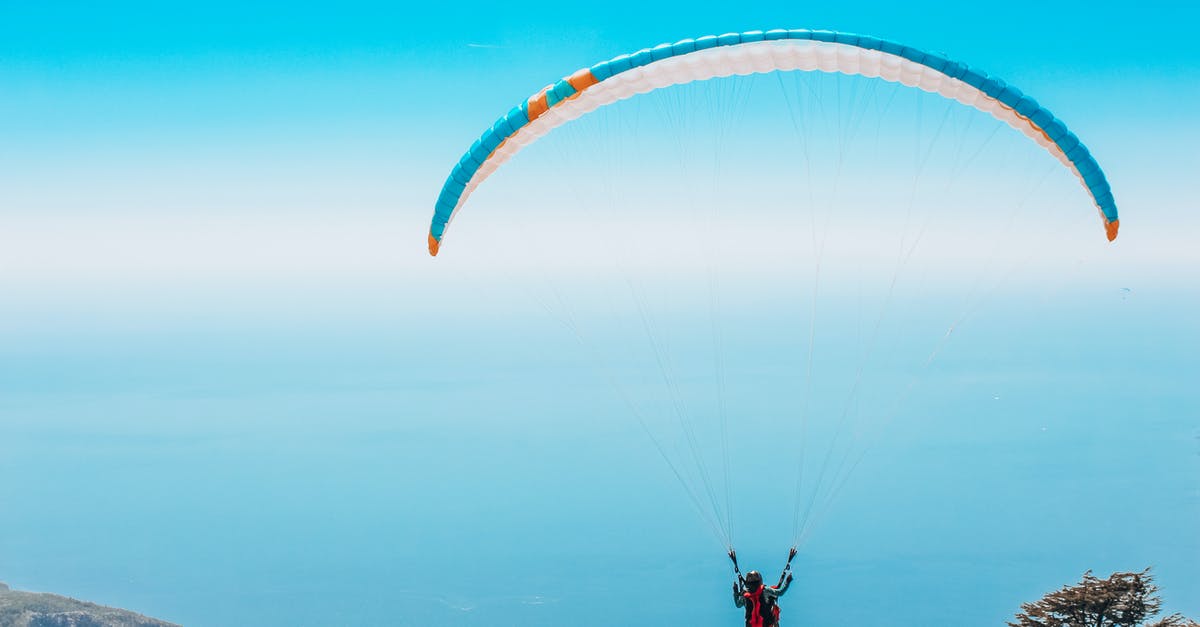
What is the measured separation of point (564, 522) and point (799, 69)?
77323 mm

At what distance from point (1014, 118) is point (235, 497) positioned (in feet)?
352

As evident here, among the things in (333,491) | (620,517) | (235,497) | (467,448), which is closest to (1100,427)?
(620,517)

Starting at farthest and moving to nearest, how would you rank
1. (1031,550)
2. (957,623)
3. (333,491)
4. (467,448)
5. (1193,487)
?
(467,448), (333,491), (1193,487), (1031,550), (957,623)

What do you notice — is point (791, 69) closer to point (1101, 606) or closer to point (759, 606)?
point (759, 606)

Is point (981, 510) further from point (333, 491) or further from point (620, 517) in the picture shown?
point (333, 491)

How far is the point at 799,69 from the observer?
8.91m

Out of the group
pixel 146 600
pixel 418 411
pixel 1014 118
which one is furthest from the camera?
pixel 418 411

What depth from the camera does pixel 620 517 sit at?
3206 inches

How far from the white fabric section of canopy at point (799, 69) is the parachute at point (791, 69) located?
11 mm

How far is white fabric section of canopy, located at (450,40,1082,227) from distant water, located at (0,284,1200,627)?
51917 millimetres

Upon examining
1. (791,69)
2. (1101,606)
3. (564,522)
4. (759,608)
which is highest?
(564,522)

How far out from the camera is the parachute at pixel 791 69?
8547 mm

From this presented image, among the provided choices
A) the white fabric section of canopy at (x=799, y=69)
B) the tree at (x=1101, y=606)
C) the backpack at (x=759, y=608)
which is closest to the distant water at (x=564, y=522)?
the tree at (x=1101, y=606)

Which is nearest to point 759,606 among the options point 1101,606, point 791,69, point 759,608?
point 759,608
